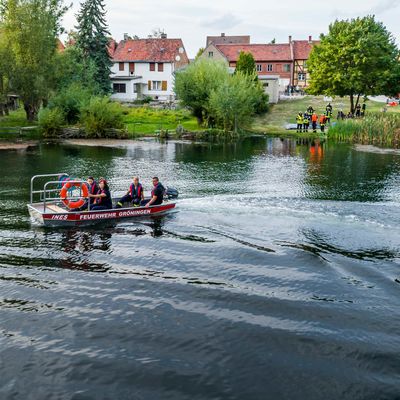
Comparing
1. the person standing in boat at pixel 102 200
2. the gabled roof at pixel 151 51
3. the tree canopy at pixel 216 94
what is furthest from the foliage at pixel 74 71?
the person standing in boat at pixel 102 200

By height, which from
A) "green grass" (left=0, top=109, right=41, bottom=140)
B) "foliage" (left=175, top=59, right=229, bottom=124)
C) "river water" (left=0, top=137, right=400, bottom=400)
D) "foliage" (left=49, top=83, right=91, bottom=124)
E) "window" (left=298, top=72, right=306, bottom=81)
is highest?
"window" (left=298, top=72, right=306, bottom=81)

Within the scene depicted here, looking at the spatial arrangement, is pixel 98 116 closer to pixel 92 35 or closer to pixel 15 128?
pixel 15 128

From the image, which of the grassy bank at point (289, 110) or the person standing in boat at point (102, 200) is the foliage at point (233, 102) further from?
the person standing in boat at point (102, 200)

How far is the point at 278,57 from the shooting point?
94.4 metres

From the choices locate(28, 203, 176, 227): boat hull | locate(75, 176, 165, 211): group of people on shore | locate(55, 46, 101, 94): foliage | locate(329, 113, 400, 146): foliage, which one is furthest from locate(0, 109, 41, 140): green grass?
locate(28, 203, 176, 227): boat hull

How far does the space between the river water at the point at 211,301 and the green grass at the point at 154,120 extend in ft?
112

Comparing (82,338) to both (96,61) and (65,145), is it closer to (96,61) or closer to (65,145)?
(65,145)

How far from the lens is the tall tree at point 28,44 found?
57.5 m

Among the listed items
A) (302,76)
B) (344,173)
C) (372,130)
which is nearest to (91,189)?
(344,173)

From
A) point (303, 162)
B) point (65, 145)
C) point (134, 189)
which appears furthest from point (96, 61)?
point (134, 189)

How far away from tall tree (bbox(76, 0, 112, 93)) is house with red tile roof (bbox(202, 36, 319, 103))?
23.6 meters

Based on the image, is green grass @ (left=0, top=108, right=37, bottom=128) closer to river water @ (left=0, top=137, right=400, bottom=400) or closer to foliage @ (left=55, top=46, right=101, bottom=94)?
foliage @ (left=55, top=46, right=101, bottom=94)

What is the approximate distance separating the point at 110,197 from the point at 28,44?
41.1m

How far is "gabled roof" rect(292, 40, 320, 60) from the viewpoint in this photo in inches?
3757
